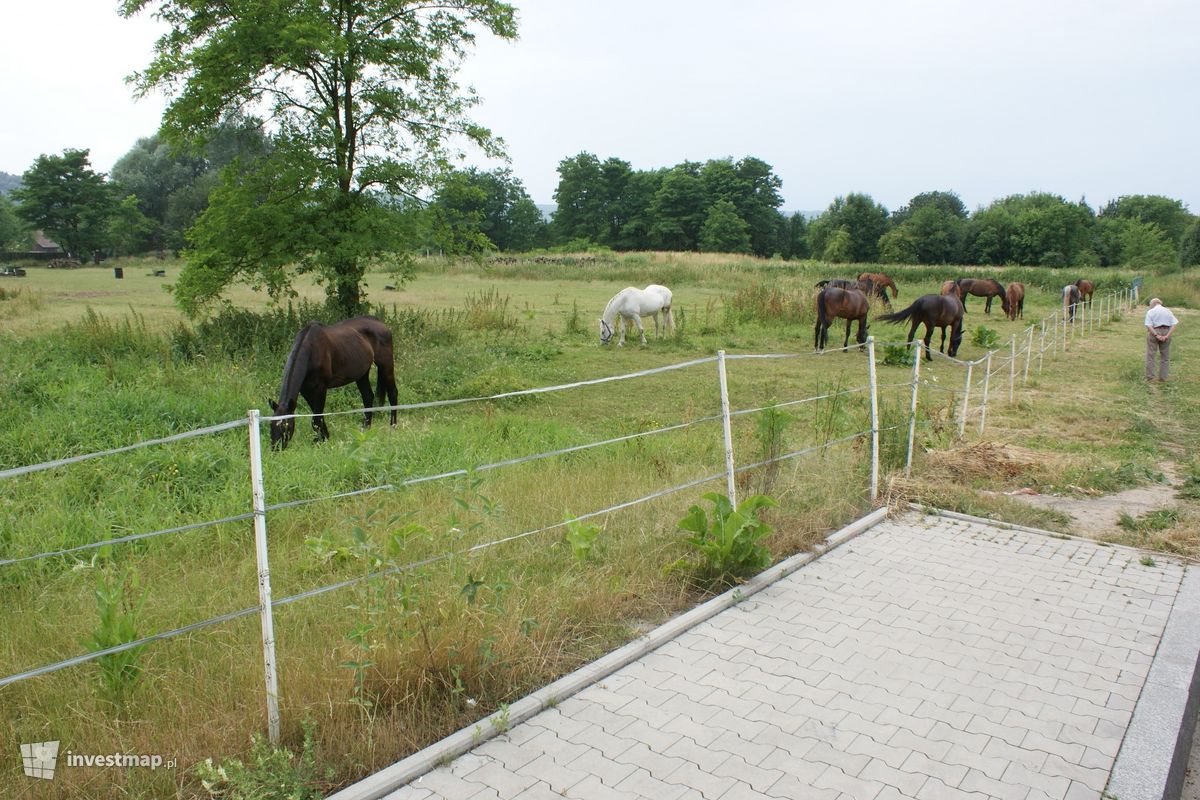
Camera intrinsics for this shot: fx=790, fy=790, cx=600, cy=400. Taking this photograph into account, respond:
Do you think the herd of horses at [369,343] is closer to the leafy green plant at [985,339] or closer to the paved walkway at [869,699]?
the leafy green plant at [985,339]

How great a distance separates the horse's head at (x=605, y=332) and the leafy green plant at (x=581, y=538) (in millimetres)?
13406

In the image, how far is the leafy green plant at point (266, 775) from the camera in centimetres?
267

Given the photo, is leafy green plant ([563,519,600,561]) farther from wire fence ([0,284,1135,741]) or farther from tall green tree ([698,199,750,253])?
tall green tree ([698,199,750,253])

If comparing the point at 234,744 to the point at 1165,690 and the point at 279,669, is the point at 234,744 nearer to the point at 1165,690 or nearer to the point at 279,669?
the point at 279,669

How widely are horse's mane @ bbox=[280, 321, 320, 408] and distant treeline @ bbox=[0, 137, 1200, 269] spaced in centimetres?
4106

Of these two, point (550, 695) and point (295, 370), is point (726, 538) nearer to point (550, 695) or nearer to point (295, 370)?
point (550, 695)

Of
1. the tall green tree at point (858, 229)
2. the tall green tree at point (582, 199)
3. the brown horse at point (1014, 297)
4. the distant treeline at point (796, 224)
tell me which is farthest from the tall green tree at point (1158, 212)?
the brown horse at point (1014, 297)

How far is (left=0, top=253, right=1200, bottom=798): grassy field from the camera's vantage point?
10.3 feet

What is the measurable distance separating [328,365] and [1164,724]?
26.1 ft

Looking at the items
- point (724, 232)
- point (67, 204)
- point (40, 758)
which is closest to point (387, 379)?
point (40, 758)

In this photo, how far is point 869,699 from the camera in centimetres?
359

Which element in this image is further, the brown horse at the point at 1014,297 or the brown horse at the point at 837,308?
the brown horse at the point at 1014,297

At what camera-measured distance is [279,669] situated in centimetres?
322

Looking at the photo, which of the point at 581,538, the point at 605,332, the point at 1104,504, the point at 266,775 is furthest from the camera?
the point at 605,332
